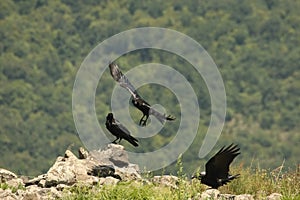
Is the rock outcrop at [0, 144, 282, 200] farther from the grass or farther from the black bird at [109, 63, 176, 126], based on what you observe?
the black bird at [109, 63, 176, 126]

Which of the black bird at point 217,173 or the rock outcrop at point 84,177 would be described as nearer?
the rock outcrop at point 84,177

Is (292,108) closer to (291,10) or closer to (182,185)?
(291,10)

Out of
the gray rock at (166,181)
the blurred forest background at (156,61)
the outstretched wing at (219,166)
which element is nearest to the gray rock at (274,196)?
the outstretched wing at (219,166)

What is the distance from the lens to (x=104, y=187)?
523 inches

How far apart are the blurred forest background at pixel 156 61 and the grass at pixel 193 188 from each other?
1177 inches

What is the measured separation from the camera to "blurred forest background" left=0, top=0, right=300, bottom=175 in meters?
55.0

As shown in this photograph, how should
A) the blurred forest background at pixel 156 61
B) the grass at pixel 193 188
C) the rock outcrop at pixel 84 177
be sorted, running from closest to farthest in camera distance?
the grass at pixel 193 188, the rock outcrop at pixel 84 177, the blurred forest background at pixel 156 61

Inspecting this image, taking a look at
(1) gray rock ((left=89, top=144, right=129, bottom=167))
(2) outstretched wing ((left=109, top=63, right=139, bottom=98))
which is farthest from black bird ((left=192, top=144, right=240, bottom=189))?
(2) outstretched wing ((left=109, top=63, right=139, bottom=98))

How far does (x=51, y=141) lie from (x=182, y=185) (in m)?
41.4

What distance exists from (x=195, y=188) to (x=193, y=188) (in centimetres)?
43

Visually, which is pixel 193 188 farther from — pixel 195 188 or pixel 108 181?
pixel 108 181

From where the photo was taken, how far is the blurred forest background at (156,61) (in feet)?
180

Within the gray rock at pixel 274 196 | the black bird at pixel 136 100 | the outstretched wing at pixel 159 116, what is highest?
the black bird at pixel 136 100

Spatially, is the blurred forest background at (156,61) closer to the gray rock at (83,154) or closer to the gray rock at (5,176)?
the gray rock at (83,154)
